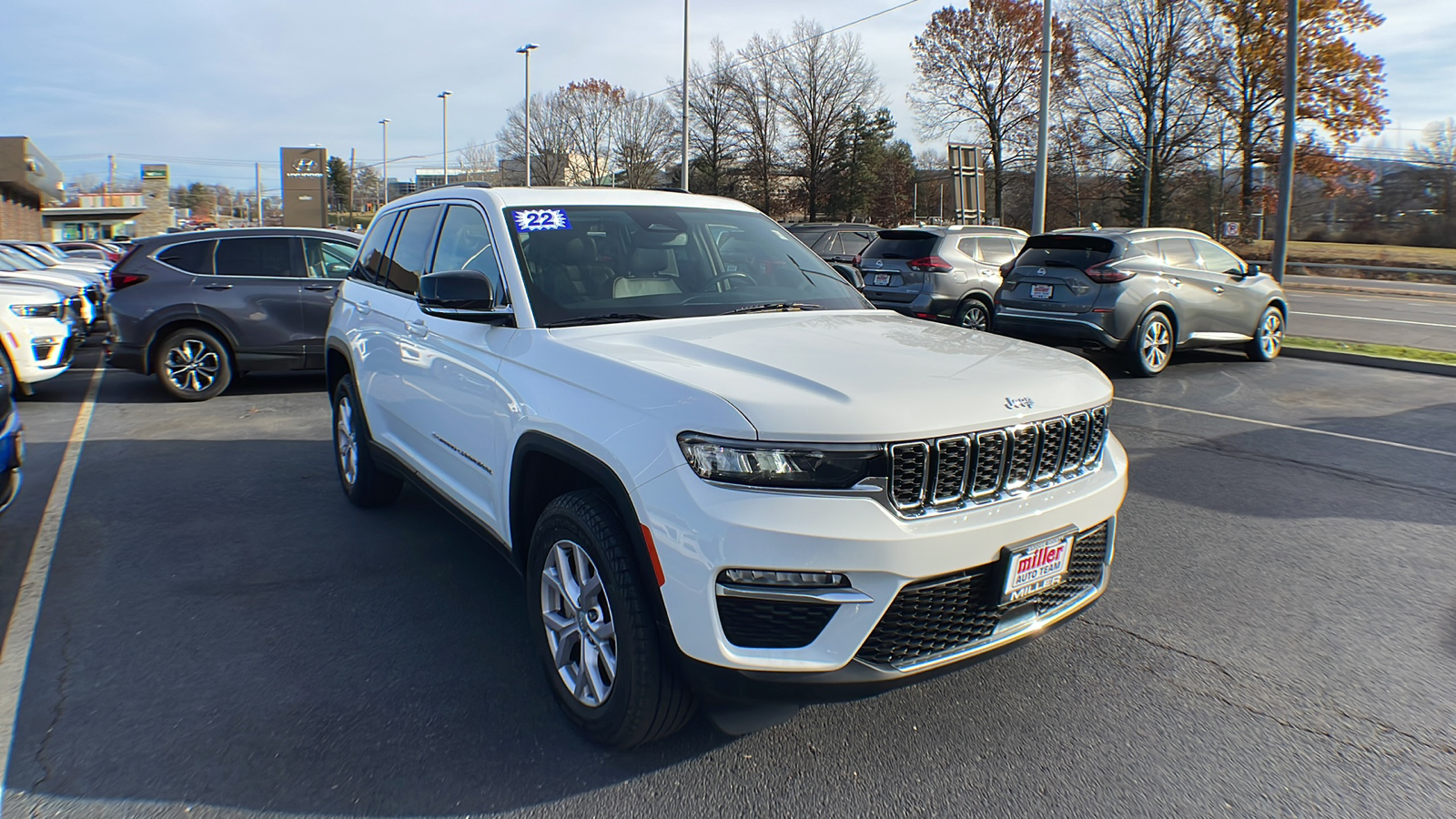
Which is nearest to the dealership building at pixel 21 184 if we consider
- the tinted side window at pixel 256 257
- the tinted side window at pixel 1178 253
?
the tinted side window at pixel 256 257

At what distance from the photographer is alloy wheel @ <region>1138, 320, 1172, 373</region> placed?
1088 centimetres

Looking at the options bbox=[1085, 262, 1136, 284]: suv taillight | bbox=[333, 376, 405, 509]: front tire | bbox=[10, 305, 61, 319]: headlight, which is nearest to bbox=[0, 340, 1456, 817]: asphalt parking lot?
bbox=[333, 376, 405, 509]: front tire

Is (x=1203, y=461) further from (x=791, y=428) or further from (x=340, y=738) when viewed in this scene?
(x=340, y=738)

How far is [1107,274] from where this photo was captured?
10.8m

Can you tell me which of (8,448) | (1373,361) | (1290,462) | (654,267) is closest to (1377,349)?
(1373,361)

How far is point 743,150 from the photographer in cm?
5547

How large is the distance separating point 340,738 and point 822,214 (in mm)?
56374

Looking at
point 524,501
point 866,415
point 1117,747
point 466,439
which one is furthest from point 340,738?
point 1117,747

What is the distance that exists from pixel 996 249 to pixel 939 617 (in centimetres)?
1246

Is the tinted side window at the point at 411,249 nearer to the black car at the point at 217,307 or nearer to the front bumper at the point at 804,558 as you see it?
the front bumper at the point at 804,558

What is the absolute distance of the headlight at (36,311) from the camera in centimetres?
934

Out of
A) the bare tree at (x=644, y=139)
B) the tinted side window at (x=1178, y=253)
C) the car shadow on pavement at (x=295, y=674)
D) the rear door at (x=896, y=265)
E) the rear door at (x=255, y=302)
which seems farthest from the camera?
the bare tree at (x=644, y=139)

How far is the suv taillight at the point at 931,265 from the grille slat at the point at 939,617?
1092cm

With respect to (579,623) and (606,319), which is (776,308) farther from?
(579,623)
